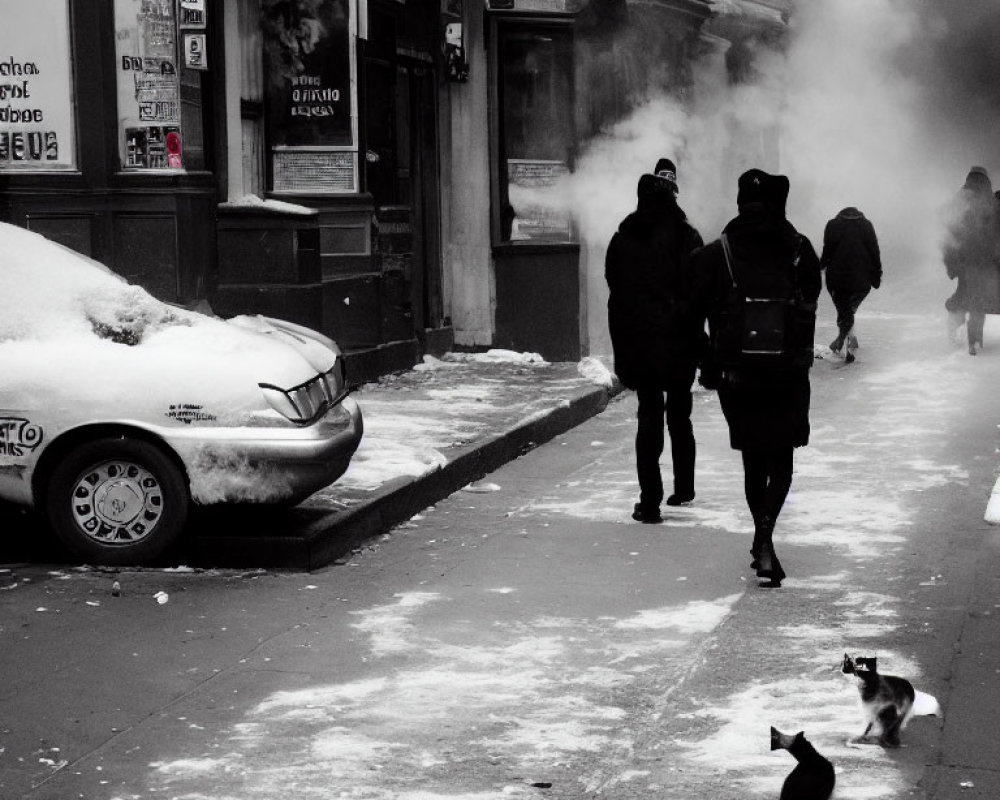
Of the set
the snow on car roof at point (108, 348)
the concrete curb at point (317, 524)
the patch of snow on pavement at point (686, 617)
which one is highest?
the snow on car roof at point (108, 348)

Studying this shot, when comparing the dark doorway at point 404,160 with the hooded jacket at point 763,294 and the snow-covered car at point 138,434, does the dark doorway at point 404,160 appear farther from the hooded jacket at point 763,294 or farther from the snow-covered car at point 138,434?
the hooded jacket at point 763,294

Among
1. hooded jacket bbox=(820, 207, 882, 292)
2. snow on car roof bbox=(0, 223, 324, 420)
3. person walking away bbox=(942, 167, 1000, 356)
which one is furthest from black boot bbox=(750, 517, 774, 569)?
person walking away bbox=(942, 167, 1000, 356)

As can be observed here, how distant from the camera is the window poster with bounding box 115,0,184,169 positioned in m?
11.9

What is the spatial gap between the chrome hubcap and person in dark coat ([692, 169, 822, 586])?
259 centimetres

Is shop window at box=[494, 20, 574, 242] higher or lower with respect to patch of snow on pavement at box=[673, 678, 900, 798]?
higher

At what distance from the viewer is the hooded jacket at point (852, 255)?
17141 mm

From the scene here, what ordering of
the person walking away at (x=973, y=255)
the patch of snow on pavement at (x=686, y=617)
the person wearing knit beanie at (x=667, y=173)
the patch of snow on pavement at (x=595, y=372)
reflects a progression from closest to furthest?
1. the patch of snow on pavement at (x=686, y=617)
2. the person wearing knit beanie at (x=667, y=173)
3. the patch of snow on pavement at (x=595, y=372)
4. the person walking away at (x=973, y=255)

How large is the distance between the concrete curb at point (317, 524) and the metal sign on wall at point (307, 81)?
4.30 metres

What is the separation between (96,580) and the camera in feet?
24.2

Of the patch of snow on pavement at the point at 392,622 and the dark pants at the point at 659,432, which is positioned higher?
the dark pants at the point at 659,432

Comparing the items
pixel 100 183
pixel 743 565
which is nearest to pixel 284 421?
pixel 743 565

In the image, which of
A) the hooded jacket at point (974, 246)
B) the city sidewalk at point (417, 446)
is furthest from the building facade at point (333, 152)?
the hooded jacket at point (974, 246)

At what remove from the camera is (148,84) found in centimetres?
1193

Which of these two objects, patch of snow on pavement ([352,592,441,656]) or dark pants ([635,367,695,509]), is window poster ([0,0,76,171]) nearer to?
dark pants ([635,367,695,509])
